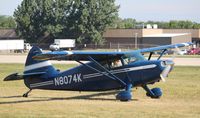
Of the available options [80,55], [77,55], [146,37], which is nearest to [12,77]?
[77,55]

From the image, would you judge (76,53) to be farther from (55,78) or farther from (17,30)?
(17,30)

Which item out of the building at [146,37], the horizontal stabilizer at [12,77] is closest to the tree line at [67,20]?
the building at [146,37]

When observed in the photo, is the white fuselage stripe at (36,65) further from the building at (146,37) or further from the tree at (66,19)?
the tree at (66,19)

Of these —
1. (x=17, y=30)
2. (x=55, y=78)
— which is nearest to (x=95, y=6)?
(x=17, y=30)

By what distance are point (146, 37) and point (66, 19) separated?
17.3 metres

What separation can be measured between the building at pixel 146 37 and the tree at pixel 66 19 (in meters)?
3.33

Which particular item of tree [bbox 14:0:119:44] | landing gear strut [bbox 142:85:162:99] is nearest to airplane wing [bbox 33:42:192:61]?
landing gear strut [bbox 142:85:162:99]

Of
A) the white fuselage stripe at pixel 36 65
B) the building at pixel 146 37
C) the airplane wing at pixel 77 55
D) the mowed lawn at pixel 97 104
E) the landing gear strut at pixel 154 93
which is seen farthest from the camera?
the building at pixel 146 37

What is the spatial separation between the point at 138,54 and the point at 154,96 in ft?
5.51

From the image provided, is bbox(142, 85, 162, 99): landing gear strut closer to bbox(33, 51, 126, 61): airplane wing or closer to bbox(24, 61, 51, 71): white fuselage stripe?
bbox(33, 51, 126, 61): airplane wing

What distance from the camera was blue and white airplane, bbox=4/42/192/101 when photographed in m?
17.0

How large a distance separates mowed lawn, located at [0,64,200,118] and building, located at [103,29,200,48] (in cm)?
7603

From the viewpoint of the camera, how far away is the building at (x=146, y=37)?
98312 mm

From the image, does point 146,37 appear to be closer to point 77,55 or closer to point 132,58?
point 132,58
